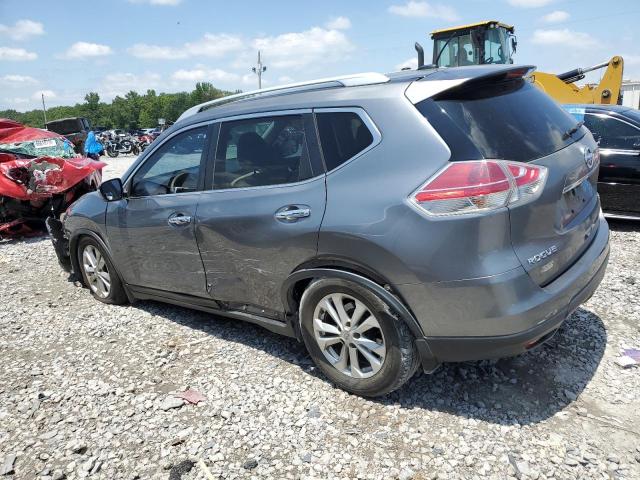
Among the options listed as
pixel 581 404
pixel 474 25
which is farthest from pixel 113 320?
pixel 474 25

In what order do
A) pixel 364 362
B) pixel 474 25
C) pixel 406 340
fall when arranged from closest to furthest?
pixel 406 340 → pixel 364 362 → pixel 474 25

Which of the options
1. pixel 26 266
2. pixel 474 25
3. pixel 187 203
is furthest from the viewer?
A: pixel 474 25

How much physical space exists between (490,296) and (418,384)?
3.29 feet

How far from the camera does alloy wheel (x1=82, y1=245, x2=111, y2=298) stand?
479 cm

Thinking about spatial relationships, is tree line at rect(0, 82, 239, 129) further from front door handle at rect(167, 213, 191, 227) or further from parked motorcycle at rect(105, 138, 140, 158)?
front door handle at rect(167, 213, 191, 227)

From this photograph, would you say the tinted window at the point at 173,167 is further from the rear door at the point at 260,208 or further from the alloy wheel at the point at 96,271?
the alloy wheel at the point at 96,271

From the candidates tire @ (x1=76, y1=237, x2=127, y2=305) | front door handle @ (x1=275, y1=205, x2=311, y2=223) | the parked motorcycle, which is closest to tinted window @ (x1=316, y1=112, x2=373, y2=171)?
front door handle @ (x1=275, y1=205, x2=311, y2=223)

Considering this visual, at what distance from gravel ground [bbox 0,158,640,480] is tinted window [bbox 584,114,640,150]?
291 centimetres

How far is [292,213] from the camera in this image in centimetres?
291

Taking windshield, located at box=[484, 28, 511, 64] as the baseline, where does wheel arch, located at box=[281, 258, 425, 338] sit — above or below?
below

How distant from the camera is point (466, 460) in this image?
246cm

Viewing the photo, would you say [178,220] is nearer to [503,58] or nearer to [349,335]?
[349,335]

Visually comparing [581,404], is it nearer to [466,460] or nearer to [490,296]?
[466,460]

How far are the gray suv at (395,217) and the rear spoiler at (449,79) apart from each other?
11 millimetres
